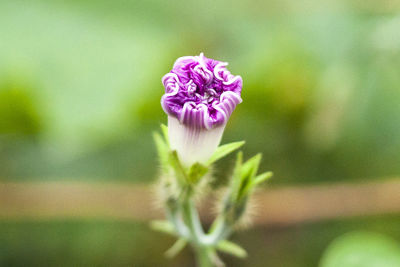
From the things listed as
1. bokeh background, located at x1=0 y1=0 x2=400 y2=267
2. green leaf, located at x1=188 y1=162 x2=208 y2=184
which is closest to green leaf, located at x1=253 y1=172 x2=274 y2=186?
green leaf, located at x1=188 y1=162 x2=208 y2=184

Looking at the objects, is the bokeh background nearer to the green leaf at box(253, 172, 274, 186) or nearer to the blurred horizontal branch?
the blurred horizontal branch

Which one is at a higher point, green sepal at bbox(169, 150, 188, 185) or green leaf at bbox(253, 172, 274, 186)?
green leaf at bbox(253, 172, 274, 186)

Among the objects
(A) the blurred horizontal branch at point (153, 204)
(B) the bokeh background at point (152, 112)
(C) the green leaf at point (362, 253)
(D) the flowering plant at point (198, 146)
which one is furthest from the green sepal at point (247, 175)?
(A) the blurred horizontal branch at point (153, 204)

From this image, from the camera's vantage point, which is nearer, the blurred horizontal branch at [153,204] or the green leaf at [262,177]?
the green leaf at [262,177]

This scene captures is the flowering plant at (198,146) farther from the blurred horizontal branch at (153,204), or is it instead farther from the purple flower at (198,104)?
the blurred horizontal branch at (153,204)

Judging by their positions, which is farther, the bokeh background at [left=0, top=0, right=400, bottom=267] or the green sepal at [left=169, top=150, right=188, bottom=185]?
the bokeh background at [left=0, top=0, right=400, bottom=267]

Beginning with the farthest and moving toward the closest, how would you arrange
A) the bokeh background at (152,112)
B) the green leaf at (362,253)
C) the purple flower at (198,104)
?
1. the bokeh background at (152,112)
2. the green leaf at (362,253)
3. the purple flower at (198,104)

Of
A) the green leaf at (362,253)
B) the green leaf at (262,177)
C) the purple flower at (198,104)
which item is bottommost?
the green leaf at (362,253)

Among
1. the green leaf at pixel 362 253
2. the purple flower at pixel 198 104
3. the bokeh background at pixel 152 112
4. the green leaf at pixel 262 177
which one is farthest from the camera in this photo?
the bokeh background at pixel 152 112
